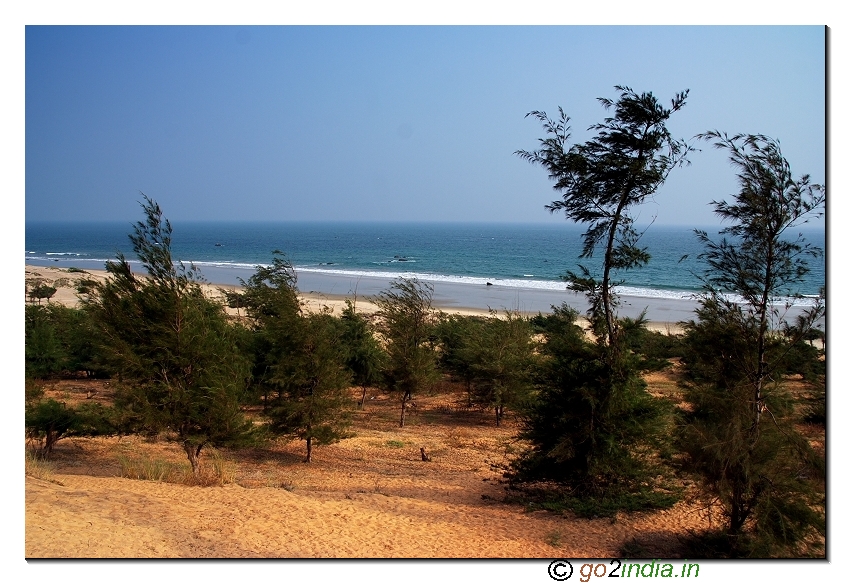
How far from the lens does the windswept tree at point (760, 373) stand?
807 centimetres

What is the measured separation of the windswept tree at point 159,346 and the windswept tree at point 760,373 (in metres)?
9.25

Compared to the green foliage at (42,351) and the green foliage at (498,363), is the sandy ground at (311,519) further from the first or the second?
the green foliage at (42,351)

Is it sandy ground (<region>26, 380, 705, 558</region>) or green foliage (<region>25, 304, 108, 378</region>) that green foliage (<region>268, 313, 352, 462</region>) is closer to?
sandy ground (<region>26, 380, 705, 558</region>)

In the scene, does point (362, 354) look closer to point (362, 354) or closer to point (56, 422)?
point (362, 354)

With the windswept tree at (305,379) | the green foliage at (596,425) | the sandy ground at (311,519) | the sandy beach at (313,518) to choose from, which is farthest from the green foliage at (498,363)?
the green foliage at (596,425)

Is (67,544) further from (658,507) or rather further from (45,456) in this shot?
(658,507)

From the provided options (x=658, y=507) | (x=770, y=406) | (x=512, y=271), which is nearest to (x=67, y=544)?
(x=658, y=507)

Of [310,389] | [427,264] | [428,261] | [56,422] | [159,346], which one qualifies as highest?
[428,261]

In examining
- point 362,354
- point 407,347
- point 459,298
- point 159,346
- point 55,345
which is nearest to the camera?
point 159,346

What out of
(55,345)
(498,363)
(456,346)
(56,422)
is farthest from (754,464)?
(55,345)

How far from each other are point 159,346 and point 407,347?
37.1ft

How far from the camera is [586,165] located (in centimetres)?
1040

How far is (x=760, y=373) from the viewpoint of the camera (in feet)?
28.4

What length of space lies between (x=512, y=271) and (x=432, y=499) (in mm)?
68563
